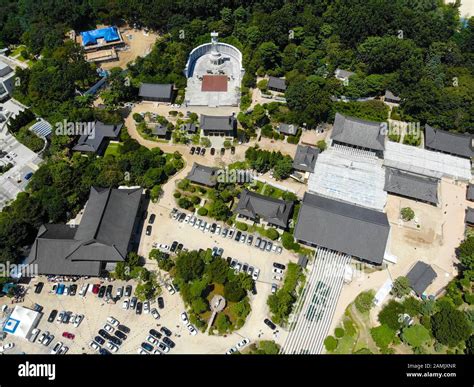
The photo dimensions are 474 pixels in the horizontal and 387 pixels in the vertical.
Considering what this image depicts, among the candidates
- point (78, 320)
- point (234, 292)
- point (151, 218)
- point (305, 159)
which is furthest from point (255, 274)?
point (78, 320)

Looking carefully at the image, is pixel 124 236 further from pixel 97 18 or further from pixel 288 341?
pixel 97 18

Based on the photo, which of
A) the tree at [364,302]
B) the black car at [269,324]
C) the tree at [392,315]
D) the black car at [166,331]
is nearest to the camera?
the tree at [392,315]

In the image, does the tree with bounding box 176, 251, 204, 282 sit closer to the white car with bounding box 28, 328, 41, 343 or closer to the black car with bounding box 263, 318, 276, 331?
the black car with bounding box 263, 318, 276, 331

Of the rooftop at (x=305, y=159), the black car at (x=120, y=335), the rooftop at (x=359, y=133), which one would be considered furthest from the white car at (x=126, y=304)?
the rooftop at (x=359, y=133)

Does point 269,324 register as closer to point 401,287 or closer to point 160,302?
point 160,302

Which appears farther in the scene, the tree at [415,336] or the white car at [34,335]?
the white car at [34,335]

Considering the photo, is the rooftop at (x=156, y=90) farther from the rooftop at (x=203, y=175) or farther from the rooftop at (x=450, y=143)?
the rooftop at (x=450, y=143)

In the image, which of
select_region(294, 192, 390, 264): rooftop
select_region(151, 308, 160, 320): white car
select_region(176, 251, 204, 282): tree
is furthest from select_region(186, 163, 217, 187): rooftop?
select_region(151, 308, 160, 320): white car
